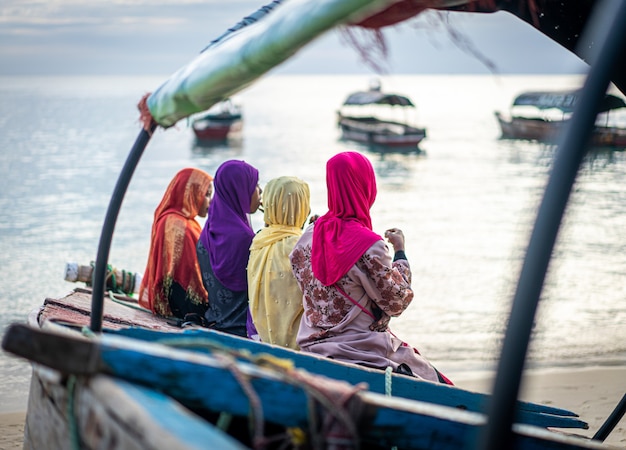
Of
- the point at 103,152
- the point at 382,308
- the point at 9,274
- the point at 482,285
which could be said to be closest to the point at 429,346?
the point at 482,285

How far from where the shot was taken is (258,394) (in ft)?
6.77

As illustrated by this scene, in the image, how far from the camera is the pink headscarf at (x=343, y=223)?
3.66 metres

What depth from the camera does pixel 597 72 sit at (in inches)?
65.6

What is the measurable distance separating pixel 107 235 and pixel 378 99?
96.2ft

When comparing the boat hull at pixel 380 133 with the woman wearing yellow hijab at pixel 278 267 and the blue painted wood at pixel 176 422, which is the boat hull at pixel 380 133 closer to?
the woman wearing yellow hijab at pixel 278 267

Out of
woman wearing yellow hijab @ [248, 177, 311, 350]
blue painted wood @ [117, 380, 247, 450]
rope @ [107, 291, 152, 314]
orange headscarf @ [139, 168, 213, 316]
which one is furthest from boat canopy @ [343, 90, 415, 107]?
blue painted wood @ [117, 380, 247, 450]

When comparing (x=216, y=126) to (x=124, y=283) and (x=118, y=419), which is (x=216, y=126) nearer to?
(x=124, y=283)

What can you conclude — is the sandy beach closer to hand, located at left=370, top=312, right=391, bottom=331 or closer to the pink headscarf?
hand, located at left=370, top=312, right=391, bottom=331

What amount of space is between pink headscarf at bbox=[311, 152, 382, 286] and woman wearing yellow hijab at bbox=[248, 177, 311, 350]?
55 cm

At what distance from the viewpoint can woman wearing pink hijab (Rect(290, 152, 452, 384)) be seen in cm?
365

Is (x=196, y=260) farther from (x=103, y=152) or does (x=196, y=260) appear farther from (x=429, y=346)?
(x=103, y=152)

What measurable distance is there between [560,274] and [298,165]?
2040 cm

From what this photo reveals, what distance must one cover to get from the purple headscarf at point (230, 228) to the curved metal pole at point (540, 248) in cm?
323

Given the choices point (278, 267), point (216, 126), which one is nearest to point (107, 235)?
point (278, 267)
